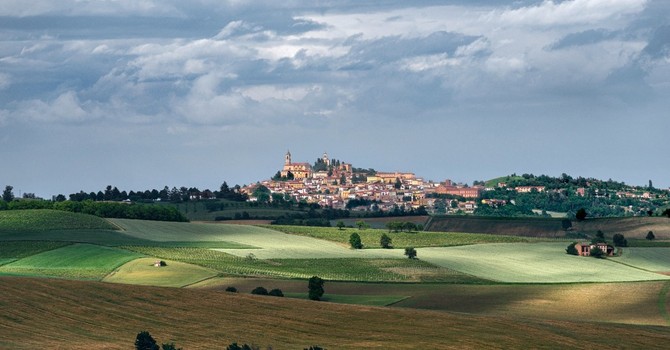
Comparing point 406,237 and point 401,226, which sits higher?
point 401,226

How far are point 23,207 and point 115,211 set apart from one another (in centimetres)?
1537

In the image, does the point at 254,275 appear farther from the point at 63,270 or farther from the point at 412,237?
the point at 412,237

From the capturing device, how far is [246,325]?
3233 inches

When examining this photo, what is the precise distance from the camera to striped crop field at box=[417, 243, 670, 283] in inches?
5197

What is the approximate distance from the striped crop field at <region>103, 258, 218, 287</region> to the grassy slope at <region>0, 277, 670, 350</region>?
14.1 metres

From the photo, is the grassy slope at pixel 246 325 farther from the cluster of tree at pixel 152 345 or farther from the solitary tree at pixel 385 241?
the solitary tree at pixel 385 241

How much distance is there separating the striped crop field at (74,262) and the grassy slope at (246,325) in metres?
18.8

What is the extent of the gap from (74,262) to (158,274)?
12.8 m

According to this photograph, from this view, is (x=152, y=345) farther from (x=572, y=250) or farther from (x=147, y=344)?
(x=572, y=250)

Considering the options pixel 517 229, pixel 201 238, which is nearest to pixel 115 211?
pixel 201 238

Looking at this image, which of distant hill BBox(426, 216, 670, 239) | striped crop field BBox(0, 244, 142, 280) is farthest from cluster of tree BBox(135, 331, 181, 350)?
distant hill BBox(426, 216, 670, 239)

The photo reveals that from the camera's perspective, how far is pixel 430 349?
246ft

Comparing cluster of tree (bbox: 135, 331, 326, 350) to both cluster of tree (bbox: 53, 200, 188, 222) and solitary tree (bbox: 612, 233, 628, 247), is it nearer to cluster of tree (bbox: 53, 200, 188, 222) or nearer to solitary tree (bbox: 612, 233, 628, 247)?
solitary tree (bbox: 612, 233, 628, 247)

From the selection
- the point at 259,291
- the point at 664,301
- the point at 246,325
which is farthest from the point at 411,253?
the point at 246,325
